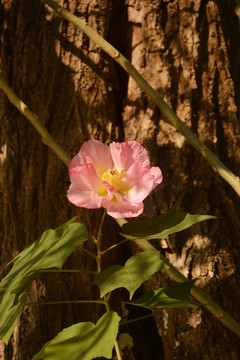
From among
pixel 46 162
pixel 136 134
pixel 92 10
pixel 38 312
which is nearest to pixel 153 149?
pixel 136 134

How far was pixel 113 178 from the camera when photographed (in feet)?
4.02

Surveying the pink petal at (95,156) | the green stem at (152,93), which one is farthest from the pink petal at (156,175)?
the green stem at (152,93)

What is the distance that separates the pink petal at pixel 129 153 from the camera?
4.09 feet

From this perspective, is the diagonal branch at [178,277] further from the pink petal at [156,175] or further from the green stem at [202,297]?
the pink petal at [156,175]

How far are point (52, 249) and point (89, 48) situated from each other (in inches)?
31.3

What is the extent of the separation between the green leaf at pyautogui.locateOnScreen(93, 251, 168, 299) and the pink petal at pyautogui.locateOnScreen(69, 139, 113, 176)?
0.28m

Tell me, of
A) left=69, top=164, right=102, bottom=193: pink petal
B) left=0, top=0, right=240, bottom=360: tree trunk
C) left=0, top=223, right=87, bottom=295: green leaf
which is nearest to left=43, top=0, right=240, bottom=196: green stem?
left=0, top=0, right=240, bottom=360: tree trunk

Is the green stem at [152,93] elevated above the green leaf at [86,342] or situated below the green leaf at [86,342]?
above

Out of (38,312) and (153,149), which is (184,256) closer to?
(153,149)

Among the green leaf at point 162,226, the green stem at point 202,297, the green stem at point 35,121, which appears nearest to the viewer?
the green leaf at point 162,226

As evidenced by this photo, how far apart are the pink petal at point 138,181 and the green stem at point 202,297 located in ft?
0.47

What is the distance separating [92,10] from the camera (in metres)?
1.62

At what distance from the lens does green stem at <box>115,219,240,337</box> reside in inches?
51.2

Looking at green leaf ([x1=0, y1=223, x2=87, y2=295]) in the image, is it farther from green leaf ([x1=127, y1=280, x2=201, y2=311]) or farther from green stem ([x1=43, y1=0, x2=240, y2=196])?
green stem ([x1=43, y1=0, x2=240, y2=196])
